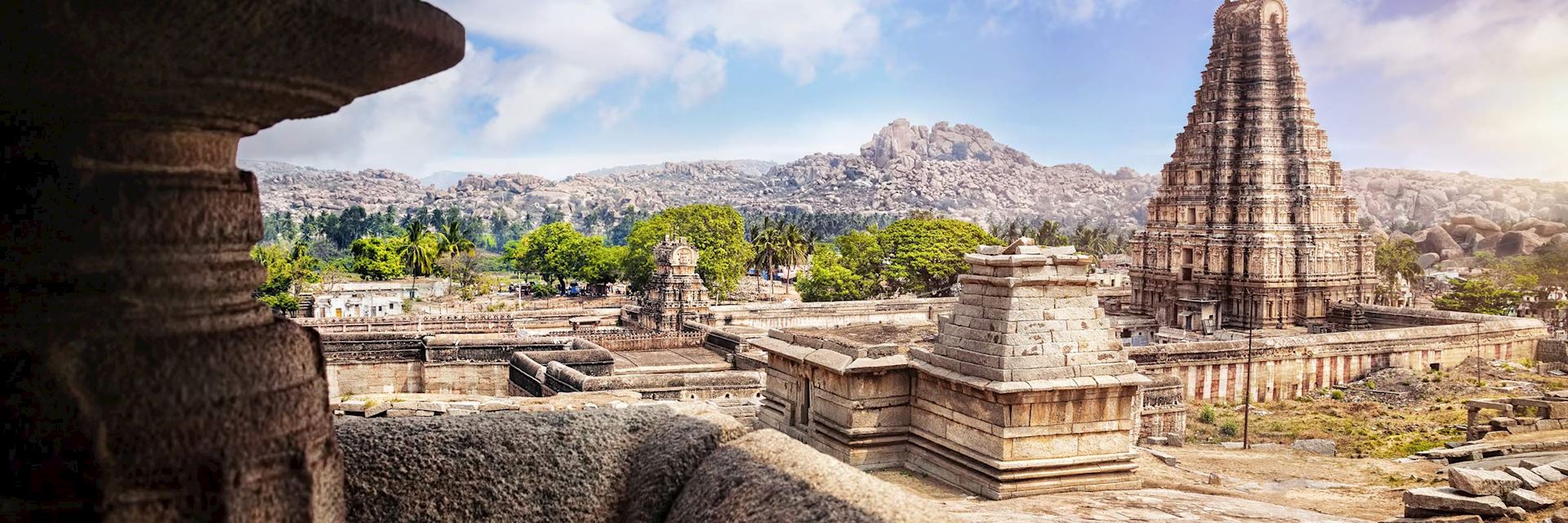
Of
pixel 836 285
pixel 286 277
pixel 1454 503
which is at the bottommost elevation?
pixel 1454 503

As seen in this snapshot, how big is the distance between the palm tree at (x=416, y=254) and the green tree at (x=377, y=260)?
499 millimetres

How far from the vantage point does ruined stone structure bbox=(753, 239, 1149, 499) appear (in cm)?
1026

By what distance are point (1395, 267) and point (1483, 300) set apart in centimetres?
1536

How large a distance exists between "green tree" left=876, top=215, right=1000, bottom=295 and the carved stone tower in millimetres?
18803

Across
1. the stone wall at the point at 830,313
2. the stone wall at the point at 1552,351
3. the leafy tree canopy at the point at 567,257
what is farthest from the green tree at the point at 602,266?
the stone wall at the point at 1552,351

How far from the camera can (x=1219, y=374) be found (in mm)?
29797

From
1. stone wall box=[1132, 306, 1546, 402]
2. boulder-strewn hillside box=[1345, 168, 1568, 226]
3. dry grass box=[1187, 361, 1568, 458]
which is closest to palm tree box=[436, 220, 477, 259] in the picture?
stone wall box=[1132, 306, 1546, 402]

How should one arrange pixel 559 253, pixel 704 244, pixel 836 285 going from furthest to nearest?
1. pixel 559 253
2. pixel 704 244
3. pixel 836 285

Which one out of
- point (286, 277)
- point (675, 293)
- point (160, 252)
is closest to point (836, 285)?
point (675, 293)

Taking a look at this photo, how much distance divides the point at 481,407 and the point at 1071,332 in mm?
6212

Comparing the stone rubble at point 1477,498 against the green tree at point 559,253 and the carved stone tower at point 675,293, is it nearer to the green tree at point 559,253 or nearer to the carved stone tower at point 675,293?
the carved stone tower at point 675,293

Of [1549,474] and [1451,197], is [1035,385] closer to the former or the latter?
[1549,474]

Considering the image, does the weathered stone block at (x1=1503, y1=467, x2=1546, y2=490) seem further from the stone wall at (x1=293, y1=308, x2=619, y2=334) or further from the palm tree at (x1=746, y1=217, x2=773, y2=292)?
the palm tree at (x1=746, y1=217, x2=773, y2=292)

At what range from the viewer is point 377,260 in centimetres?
6372
